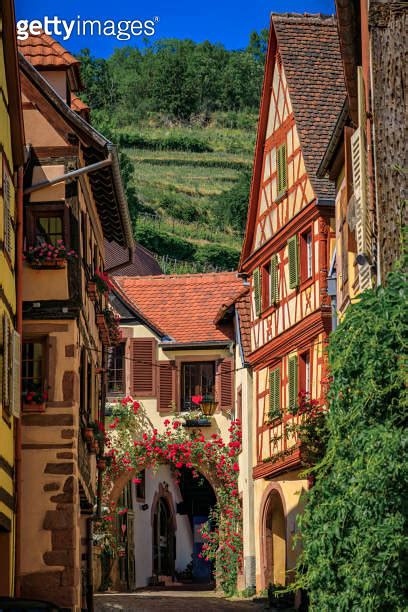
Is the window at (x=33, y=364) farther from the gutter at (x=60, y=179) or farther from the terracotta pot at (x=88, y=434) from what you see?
the gutter at (x=60, y=179)

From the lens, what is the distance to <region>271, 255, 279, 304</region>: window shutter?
27.5m

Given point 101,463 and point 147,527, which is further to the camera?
point 147,527

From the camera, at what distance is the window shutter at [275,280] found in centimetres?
2751

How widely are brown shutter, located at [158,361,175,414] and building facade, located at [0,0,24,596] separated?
648 inches

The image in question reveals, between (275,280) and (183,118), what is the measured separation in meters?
95.5

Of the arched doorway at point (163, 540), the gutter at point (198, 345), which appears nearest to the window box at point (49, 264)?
the gutter at point (198, 345)

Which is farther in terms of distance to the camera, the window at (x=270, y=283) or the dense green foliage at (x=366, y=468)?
the window at (x=270, y=283)

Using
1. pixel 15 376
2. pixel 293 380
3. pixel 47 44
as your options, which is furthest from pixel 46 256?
pixel 293 380

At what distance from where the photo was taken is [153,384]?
1367 inches

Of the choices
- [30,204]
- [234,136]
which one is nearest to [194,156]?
[234,136]

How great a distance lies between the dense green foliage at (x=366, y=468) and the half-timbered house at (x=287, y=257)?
11.8 metres

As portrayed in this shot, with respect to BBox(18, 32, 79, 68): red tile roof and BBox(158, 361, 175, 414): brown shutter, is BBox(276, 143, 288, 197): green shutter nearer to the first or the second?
BBox(18, 32, 79, 68): red tile roof

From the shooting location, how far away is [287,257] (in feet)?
88.0

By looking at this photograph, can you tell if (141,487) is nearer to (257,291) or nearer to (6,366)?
(257,291)
